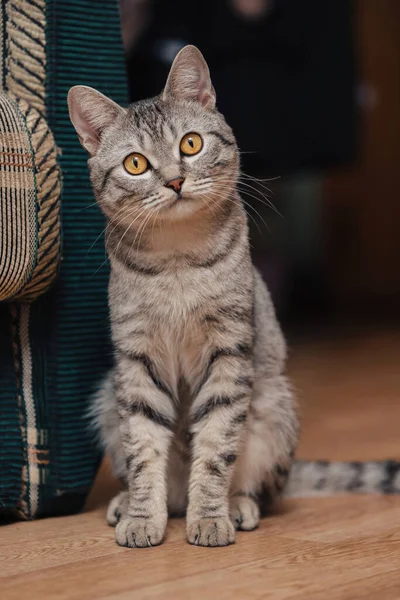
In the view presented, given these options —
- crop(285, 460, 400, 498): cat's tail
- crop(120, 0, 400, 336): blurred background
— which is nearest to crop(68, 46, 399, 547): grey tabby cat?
crop(285, 460, 400, 498): cat's tail

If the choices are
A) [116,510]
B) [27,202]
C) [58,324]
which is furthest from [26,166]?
[116,510]

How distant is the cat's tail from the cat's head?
59 cm

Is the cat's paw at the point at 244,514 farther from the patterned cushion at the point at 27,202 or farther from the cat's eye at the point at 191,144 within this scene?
the cat's eye at the point at 191,144

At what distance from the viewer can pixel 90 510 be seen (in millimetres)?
1797

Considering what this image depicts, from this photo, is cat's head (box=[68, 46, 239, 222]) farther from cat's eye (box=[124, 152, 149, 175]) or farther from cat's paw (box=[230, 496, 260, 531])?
cat's paw (box=[230, 496, 260, 531])

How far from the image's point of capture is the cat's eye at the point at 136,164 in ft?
5.08

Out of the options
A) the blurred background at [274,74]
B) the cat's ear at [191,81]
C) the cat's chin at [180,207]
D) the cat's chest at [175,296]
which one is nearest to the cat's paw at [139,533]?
the cat's chest at [175,296]

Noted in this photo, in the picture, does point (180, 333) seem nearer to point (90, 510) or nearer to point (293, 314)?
point (90, 510)

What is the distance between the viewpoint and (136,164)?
1.56m

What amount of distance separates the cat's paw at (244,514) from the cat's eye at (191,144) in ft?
1.97

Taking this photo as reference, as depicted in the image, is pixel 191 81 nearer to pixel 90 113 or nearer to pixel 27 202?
pixel 90 113

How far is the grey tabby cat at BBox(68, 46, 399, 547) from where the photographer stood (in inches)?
60.6

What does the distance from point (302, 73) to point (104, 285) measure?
256 centimetres

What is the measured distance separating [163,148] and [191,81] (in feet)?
0.59
